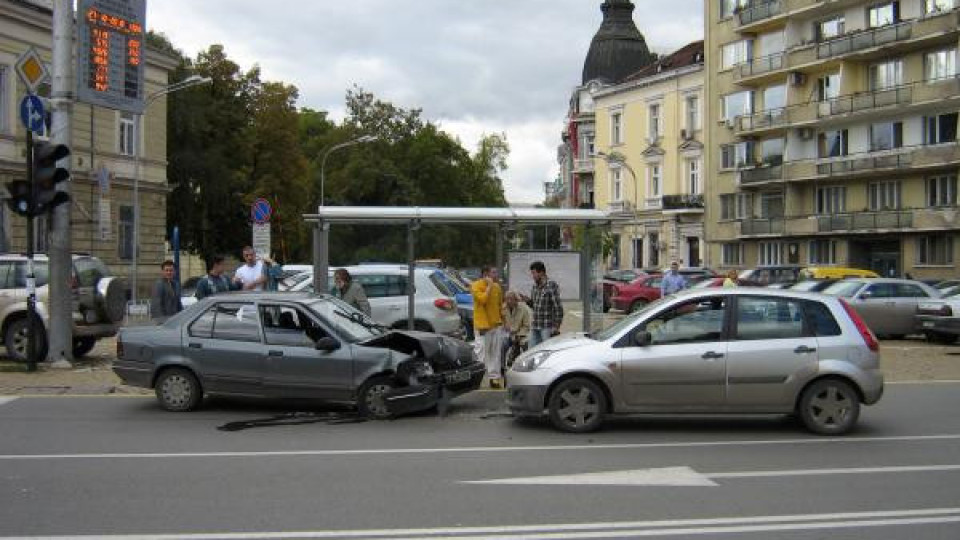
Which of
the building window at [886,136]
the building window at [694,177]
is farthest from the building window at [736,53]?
the building window at [886,136]

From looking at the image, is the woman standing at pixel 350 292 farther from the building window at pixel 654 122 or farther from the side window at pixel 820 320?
the building window at pixel 654 122

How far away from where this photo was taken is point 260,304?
11.7 meters

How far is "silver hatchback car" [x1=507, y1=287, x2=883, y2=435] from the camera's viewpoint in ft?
33.2

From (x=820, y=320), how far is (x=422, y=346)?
Answer: 4.50 meters

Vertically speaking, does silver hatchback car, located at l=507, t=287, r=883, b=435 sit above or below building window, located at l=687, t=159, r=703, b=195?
below

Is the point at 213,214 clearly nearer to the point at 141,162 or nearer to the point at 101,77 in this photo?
the point at 141,162

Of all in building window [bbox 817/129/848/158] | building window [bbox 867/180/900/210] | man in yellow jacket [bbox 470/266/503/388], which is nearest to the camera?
man in yellow jacket [bbox 470/266/503/388]

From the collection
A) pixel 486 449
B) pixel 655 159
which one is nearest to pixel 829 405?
pixel 486 449

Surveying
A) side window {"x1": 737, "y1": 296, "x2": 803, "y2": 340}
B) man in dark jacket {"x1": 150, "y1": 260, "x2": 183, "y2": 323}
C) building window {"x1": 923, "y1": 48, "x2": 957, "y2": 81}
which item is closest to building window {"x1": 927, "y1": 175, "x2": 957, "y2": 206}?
building window {"x1": 923, "y1": 48, "x2": 957, "y2": 81}

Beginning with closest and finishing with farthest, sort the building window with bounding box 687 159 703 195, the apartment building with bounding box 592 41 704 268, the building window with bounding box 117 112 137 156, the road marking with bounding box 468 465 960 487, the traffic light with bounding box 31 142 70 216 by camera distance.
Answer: the road marking with bounding box 468 465 960 487
the traffic light with bounding box 31 142 70 216
the building window with bounding box 117 112 137 156
the apartment building with bounding box 592 41 704 268
the building window with bounding box 687 159 703 195

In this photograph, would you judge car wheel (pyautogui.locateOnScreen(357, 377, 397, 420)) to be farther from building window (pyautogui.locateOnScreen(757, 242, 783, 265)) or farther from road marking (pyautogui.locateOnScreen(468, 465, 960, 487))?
building window (pyautogui.locateOnScreen(757, 242, 783, 265))

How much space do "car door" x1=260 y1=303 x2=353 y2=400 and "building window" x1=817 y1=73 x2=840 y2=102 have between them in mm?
46958

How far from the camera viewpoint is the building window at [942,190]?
46562 mm

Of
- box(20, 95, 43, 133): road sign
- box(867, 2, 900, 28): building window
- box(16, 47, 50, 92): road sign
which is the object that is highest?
A: box(867, 2, 900, 28): building window
